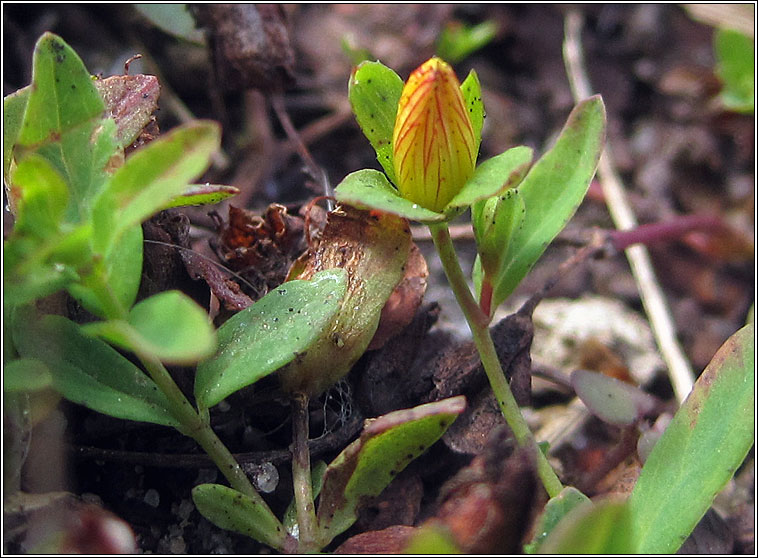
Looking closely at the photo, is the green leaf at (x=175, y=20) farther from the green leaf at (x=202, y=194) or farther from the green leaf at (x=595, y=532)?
the green leaf at (x=595, y=532)

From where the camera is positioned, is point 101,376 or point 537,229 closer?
point 101,376

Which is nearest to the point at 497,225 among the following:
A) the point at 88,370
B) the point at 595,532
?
the point at 595,532

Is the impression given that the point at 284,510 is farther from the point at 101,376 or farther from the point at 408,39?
the point at 408,39

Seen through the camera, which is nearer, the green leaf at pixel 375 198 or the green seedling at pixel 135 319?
the green seedling at pixel 135 319

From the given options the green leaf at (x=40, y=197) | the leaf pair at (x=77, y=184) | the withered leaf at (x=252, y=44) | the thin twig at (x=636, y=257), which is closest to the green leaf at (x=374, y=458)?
the leaf pair at (x=77, y=184)

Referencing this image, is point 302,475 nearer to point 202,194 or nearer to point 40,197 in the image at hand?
point 202,194

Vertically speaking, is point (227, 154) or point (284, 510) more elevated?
point (227, 154)

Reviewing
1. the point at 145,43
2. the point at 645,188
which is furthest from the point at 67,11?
the point at 645,188
